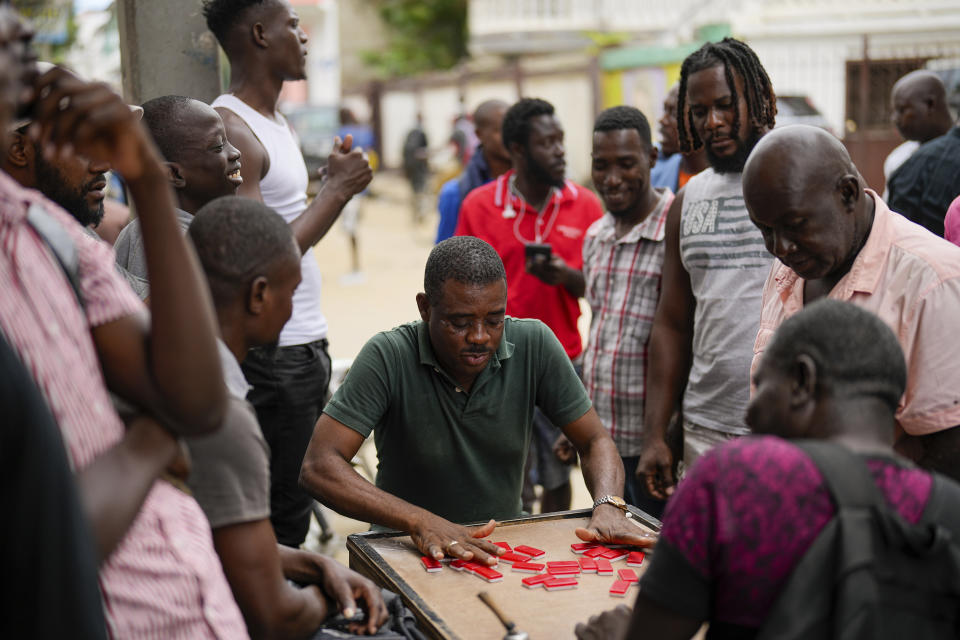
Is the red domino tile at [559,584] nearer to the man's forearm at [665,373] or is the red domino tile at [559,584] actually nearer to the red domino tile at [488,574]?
the red domino tile at [488,574]

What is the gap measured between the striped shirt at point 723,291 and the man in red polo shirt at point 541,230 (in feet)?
4.32

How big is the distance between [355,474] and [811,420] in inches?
66.4

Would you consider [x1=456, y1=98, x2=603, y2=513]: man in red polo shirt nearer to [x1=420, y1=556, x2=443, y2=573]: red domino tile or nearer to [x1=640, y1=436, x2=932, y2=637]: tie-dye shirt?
[x1=420, y1=556, x2=443, y2=573]: red domino tile

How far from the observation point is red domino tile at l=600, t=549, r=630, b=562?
9.02 feet

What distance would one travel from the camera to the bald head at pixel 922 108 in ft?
22.7

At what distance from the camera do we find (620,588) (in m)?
2.53

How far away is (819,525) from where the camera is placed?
1632 millimetres

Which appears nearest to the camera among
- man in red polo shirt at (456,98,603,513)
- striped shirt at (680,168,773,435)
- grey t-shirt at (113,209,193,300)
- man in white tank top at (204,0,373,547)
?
grey t-shirt at (113,209,193,300)

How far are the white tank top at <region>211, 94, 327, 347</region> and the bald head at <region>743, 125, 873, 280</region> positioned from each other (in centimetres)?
199

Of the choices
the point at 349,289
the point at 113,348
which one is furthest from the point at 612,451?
the point at 349,289

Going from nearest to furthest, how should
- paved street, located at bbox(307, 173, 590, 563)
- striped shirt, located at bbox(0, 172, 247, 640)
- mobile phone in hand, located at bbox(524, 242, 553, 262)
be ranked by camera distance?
striped shirt, located at bbox(0, 172, 247, 640), mobile phone in hand, located at bbox(524, 242, 553, 262), paved street, located at bbox(307, 173, 590, 563)

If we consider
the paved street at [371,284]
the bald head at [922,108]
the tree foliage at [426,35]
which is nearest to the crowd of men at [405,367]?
the paved street at [371,284]

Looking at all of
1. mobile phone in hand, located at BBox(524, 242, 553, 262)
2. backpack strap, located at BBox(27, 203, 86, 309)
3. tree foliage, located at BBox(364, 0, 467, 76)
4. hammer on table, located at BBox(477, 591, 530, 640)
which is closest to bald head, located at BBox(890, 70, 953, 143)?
mobile phone in hand, located at BBox(524, 242, 553, 262)

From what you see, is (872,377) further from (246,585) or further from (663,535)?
(246,585)
